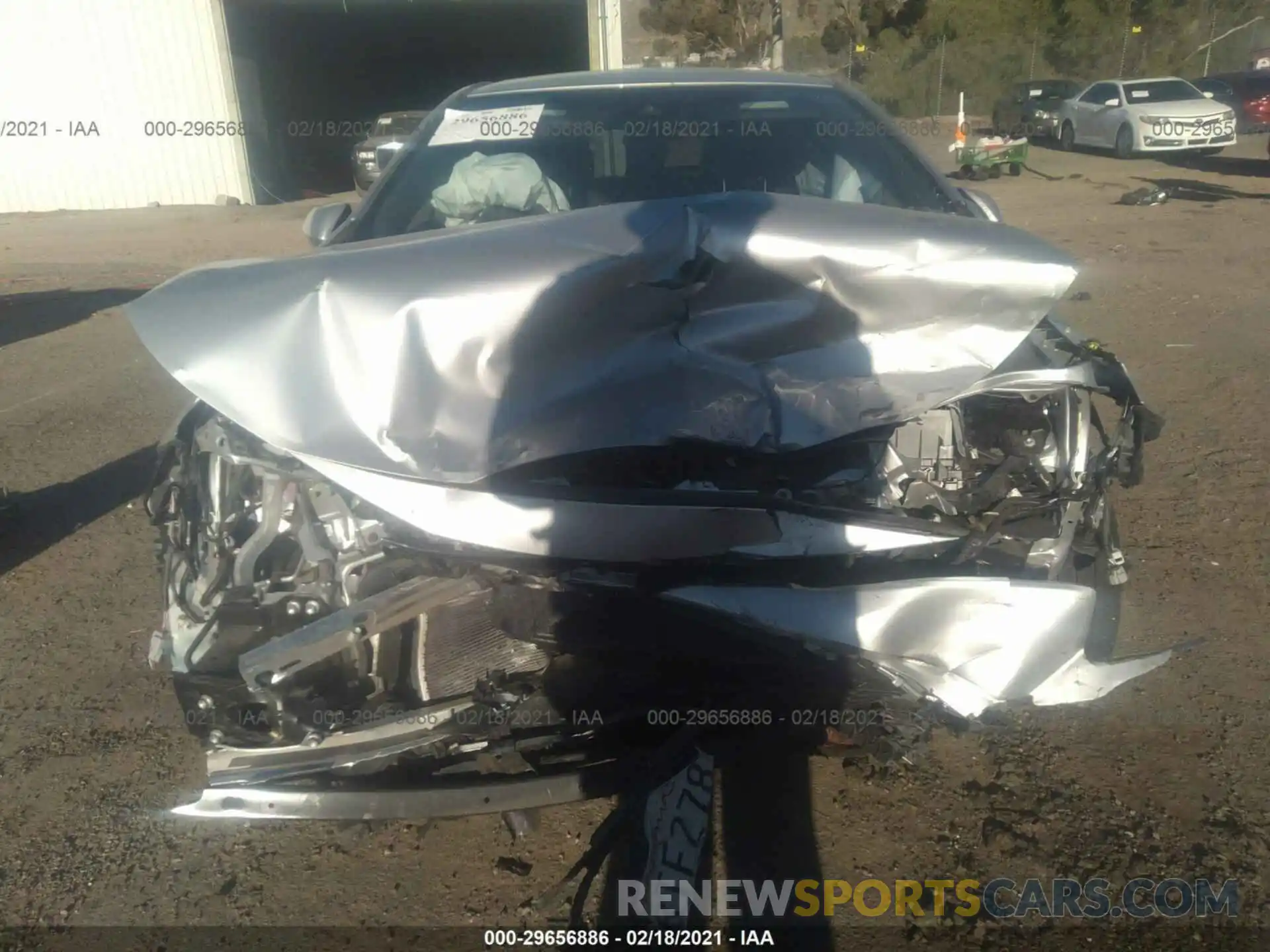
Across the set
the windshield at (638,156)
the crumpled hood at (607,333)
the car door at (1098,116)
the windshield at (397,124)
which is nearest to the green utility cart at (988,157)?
the car door at (1098,116)

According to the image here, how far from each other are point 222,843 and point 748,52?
37938 mm

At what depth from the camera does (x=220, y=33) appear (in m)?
16.5

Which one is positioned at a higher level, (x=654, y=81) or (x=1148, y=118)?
(x=654, y=81)

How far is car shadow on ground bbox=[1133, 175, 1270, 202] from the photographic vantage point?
13406 millimetres

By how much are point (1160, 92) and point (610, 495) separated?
21.1 metres

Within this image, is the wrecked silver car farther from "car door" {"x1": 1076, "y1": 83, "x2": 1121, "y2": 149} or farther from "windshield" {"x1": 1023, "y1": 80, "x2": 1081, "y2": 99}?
"windshield" {"x1": 1023, "y1": 80, "x2": 1081, "y2": 99}

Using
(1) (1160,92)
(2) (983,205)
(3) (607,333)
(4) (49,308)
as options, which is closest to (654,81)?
(2) (983,205)

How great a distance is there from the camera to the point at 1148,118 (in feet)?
59.4

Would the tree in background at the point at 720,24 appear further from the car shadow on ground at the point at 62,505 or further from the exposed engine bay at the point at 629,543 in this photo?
the exposed engine bay at the point at 629,543

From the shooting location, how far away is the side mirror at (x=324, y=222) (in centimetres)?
Result: 348

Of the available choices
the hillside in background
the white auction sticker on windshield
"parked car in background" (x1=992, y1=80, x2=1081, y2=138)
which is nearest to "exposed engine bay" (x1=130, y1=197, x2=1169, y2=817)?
the white auction sticker on windshield

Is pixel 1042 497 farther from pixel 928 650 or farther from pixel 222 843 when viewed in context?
pixel 222 843

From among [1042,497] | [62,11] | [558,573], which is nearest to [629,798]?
[558,573]

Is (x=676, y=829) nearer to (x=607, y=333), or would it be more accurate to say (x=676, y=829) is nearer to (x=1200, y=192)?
(x=607, y=333)
